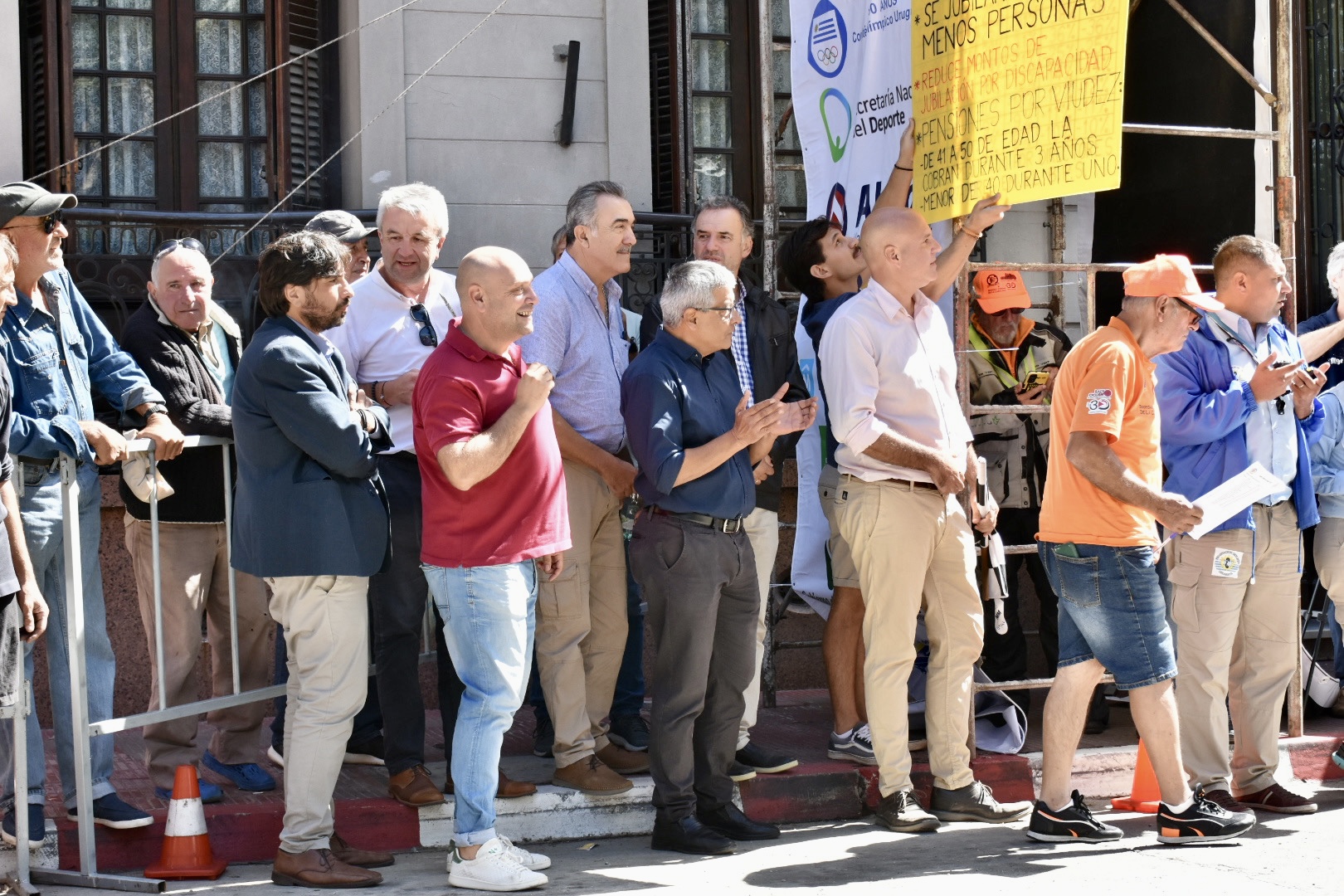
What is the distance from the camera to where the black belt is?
17.6ft

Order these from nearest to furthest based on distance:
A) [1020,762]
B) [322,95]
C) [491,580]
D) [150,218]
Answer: [491,580]
[1020,762]
[150,218]
[322,95]

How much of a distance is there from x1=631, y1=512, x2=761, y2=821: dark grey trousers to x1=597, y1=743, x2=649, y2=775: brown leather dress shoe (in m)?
0.49

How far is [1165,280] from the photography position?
18.0ft

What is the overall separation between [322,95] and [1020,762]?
5.37 m

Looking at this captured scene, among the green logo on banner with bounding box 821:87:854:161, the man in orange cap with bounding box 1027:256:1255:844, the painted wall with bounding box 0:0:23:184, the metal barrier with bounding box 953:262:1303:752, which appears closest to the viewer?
the man in orange cap with bounding box 1027:256:1255:844

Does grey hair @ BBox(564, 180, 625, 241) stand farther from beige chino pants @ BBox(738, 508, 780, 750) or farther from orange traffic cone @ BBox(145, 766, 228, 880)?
orange traffic cone @ BBox(145, 766, 228, 880)

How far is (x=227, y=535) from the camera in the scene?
5.65 metres

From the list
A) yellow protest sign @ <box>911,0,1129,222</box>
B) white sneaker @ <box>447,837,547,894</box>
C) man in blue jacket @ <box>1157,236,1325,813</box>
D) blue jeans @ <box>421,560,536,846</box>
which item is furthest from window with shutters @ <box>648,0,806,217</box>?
white sneaker @ <box>447,837,547,894</box>

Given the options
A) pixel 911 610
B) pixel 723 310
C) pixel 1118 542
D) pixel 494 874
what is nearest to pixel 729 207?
pixel 723 310

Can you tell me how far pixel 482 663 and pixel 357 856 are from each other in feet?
2.81

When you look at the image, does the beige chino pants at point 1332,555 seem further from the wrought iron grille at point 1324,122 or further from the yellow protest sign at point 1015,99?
the wrought iron grille at point 1324,122

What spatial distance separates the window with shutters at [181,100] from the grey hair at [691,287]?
12.4 ft

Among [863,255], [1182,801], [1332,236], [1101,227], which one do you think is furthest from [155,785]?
[1332,236]

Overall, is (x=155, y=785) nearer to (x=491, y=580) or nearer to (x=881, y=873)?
(x=491, y=580)
